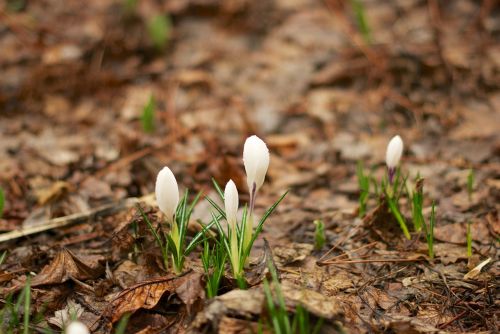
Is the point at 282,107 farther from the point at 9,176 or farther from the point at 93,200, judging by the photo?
the point at 9,176

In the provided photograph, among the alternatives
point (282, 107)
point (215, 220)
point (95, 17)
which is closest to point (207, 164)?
point (282, 107)

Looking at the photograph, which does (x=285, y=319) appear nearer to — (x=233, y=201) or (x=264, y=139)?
(x=233, y=201)

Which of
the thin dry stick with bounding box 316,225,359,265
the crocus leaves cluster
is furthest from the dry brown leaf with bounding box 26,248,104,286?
the thin dry stick with bounding box 316,225,359,265

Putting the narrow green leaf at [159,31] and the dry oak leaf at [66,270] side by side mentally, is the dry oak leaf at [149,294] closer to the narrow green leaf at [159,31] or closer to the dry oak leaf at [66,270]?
the dry oak leaf at [66,270]

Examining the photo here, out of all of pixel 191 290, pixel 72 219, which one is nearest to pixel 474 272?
pixel 191 290

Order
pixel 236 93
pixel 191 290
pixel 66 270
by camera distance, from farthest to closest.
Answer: pixel 236 93 < pixel 66 270 < pixel 191 290

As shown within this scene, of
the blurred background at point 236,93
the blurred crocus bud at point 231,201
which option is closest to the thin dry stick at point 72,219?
the blurred background at point 236,93

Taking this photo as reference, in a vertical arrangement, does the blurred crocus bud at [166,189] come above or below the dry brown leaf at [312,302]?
above
